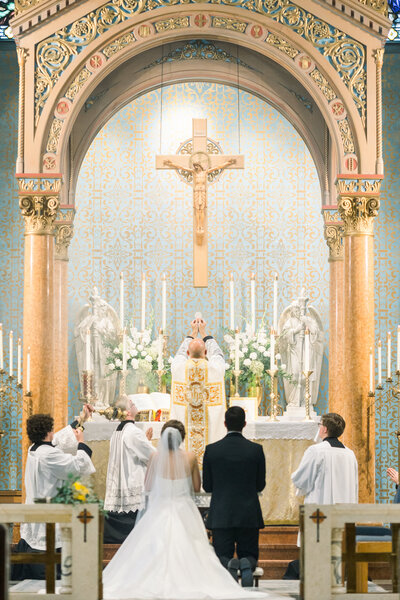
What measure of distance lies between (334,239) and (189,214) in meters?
2.45

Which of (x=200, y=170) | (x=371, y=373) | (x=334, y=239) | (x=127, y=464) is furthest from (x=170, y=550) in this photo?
(x=334, y=239)

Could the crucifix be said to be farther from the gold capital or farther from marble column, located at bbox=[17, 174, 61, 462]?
the gold capital

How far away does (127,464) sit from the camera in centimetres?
1170

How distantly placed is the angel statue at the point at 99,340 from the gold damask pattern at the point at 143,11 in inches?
152

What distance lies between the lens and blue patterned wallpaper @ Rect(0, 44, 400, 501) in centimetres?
1636

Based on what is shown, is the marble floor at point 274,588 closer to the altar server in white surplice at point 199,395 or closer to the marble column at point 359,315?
the marble column at point 359,315

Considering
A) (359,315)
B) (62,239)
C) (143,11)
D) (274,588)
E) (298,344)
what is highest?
(143,11)

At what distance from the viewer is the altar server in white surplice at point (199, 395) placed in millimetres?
12188

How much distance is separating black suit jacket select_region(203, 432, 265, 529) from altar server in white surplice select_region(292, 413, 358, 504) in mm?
1262

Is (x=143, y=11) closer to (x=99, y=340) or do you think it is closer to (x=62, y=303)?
(x=62, y=303)

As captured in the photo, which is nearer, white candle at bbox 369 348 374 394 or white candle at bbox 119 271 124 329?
white candle at bbox 369 348 374 394

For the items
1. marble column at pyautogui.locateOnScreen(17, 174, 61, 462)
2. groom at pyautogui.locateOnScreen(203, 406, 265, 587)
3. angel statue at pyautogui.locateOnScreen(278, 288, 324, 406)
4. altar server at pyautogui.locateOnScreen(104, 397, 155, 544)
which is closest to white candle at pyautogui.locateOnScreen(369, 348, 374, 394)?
altar server at pyautogui.locateOnScreen(104, 397, 155, 544)

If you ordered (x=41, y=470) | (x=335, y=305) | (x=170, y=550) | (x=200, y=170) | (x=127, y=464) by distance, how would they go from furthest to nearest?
(x=335, y=305) → (x=200, y=170) → (x=127, y=464) → (x=41, y=470) → (x=170, y=550)

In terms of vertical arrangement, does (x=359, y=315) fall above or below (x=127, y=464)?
above
